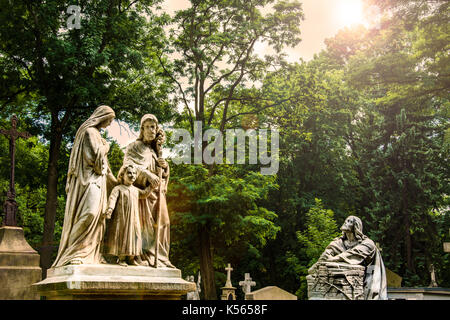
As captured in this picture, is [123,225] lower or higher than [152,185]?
lower

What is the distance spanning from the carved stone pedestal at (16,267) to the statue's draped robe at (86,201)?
5.69 meters

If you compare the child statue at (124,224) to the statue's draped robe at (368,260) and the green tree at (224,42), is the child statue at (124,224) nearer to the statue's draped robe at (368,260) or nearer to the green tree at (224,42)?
the statue's draped robe at (368,260)

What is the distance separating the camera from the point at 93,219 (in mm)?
5730

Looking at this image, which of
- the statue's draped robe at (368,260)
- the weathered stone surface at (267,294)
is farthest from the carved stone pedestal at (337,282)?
the weathered stone surface at (267,294)

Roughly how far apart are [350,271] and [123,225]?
5.48 meters

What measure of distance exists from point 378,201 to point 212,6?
1501 centimetres

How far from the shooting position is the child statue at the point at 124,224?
19.2ft

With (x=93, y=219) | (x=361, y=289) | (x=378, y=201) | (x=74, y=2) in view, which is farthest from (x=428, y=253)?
(x=93, y=219)

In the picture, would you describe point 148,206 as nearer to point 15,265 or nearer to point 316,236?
point 15,265

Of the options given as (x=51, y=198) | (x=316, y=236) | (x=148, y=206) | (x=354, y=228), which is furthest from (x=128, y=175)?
(x=316, y=236)

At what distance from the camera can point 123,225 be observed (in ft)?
19.5

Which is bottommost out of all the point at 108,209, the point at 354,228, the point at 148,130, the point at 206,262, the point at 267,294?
the point at 267,294

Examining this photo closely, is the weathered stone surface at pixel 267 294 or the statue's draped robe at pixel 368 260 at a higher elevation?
the statue's draped robe at pixel 368 260

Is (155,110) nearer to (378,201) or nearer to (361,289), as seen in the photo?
(361,289)
